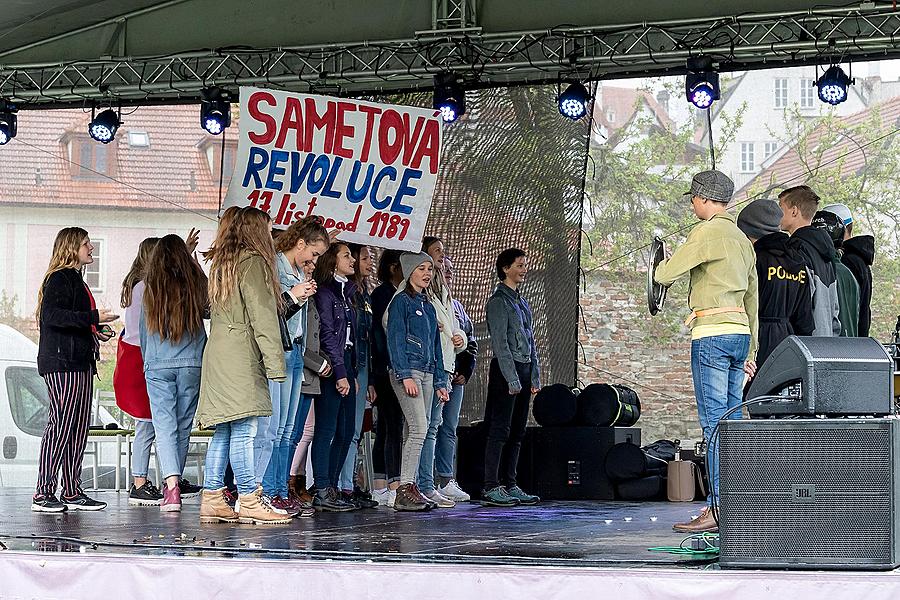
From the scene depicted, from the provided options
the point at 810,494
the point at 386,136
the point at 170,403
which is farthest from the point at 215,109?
the point at 810,494

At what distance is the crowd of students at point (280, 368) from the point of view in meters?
5.24

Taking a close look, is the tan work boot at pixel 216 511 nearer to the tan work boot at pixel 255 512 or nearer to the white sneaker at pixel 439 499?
the tan work boot at pixel 255 512

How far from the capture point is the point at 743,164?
18312 mm

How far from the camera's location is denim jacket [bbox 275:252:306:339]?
5.62m

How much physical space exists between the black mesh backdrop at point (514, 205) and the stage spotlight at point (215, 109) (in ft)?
4.71

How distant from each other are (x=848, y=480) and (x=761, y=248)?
7.05 feet

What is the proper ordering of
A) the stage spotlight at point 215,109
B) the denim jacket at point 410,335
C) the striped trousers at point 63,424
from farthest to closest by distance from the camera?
the stage spotlight at point 215,109
the denim jacket at point 410,335
the striped trousers at point 63,424

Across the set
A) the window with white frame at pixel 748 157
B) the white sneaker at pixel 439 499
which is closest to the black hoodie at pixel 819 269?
the white sneaker at pixel 439 499

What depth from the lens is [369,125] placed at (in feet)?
23.6

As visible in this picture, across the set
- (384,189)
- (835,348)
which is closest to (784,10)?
(384,189)

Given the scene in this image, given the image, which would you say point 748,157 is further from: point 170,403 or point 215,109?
point 170,403

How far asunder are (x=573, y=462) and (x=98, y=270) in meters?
12.7

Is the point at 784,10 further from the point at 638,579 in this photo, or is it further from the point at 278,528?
the point at 638,579

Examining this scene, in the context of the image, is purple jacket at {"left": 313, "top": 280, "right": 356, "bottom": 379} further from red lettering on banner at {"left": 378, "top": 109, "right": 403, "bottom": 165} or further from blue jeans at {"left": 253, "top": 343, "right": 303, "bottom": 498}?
red lettering on banner at {"left": 378, "top": 109, "right": 403, "bottom": 165}
